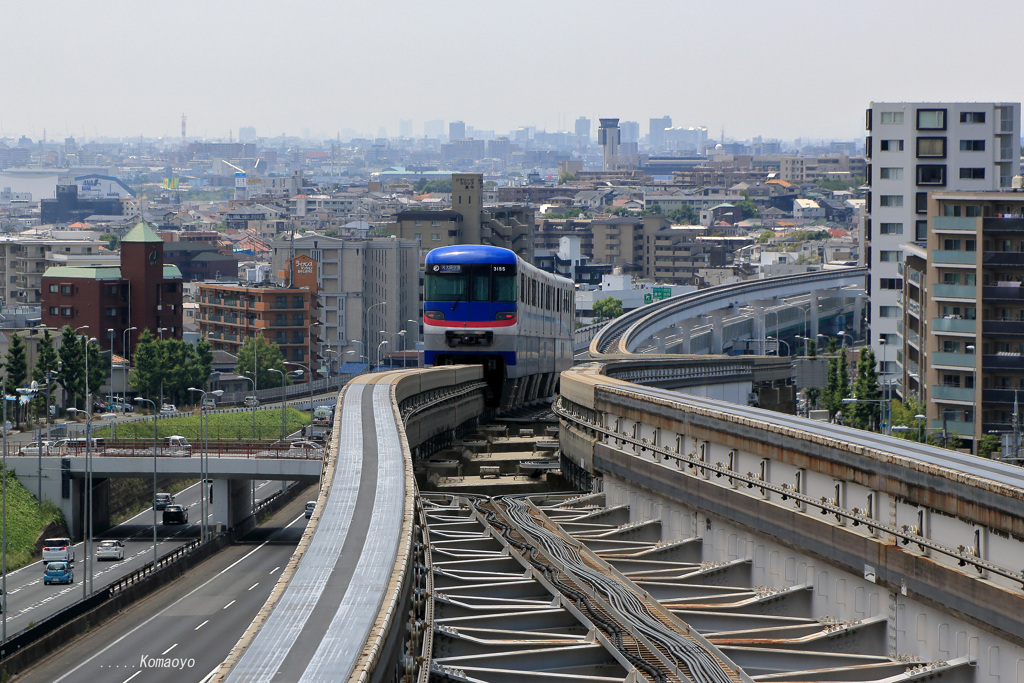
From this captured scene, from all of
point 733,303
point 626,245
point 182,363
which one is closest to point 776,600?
point 182,363

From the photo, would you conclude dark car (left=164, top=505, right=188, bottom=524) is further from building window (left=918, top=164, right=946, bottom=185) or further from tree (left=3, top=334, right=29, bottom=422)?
building window (left=918, top=164, right=946, bottom=185)

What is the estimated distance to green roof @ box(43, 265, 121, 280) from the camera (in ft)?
297

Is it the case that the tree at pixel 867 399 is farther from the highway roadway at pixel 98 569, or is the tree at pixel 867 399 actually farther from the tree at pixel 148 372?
the tree at pixel 148 372

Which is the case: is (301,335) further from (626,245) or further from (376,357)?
(626,245)

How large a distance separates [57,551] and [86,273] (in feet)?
157

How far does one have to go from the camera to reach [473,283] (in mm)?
35438

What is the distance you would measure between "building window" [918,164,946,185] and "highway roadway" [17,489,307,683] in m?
36.8

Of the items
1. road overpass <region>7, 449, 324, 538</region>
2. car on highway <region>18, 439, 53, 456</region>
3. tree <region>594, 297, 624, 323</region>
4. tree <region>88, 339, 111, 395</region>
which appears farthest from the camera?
tree <region>594, 297, 624, 323</region>

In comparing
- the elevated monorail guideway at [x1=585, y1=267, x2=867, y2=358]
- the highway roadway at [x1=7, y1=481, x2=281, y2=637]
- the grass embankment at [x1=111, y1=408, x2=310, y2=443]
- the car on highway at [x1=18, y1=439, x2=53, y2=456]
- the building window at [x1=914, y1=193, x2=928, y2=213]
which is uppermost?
the building window at [x1=914, y1=193, x2=928, y2=213]

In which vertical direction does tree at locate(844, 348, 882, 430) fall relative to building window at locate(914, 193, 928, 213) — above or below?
below

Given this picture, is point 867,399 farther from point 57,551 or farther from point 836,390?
point 57,551

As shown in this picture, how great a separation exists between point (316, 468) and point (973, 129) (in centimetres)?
3518

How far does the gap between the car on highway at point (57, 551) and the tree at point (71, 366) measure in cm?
2275

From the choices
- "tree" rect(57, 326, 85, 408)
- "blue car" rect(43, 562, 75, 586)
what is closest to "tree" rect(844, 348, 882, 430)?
"blue car" rect(43, 562, 75, 586)
